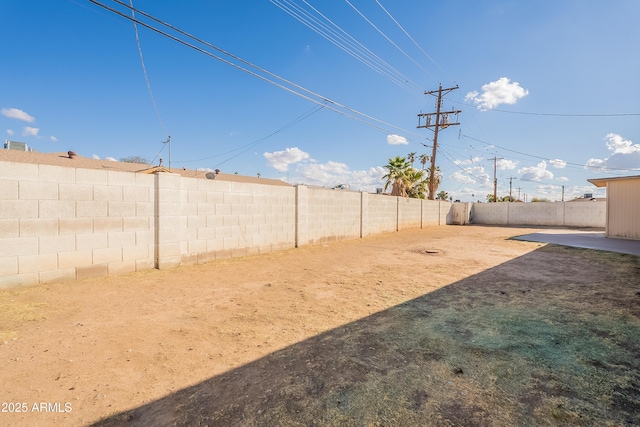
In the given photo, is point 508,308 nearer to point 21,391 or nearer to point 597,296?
point 597,296

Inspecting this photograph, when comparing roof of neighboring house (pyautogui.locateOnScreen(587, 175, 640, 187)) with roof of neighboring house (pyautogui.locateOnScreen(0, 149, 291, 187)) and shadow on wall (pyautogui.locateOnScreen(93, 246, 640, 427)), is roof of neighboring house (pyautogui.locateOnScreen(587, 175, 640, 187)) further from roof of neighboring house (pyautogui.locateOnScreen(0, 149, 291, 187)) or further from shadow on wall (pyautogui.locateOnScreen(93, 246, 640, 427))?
roof of neighboring house (pyautogui.locateOnScreen(0, 149, 291, 187))

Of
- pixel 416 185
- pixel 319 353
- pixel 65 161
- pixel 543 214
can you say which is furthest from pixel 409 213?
pixel 65 161

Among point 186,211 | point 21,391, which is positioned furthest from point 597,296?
point 186,211

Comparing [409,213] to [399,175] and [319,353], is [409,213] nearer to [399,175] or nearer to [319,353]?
[399,175]

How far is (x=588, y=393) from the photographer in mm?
2004

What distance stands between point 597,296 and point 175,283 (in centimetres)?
696

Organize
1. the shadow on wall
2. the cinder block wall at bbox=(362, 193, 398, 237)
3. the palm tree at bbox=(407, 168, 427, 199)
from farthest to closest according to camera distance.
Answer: the palm tree at bbox=(407, 168, 427, 199) < the cinder block wall at bbox=(362, 193, 398, 237) < the shadow on wall

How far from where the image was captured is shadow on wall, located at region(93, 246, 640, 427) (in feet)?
5.96

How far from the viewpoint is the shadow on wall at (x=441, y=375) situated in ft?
5.96

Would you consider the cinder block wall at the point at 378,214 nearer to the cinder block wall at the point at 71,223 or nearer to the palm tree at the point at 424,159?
the cinder block wall at the point at 71,223

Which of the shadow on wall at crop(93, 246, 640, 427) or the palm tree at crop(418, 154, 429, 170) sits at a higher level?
the palm tree at crop(418, 154, 429, 170)

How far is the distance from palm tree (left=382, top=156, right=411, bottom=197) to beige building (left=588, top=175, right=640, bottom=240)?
36.9 ft

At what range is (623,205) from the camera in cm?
1137

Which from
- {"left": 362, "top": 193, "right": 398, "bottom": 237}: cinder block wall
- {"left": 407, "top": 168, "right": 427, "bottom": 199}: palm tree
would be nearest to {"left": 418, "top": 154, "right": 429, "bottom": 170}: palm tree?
{"left": 407, "top": 168, "right": 427, "bottom": 199}: palm tree
